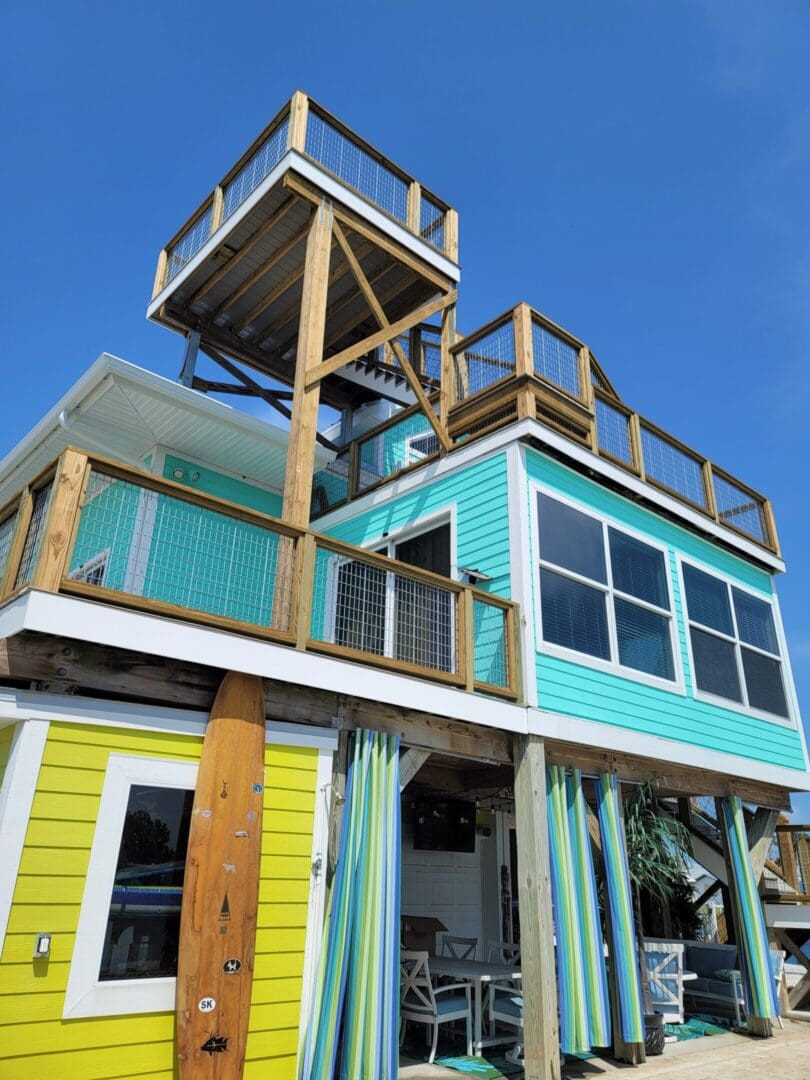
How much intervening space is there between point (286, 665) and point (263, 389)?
6777 mm

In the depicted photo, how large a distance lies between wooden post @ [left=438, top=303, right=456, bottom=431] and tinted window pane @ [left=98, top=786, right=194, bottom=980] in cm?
559

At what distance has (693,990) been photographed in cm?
979

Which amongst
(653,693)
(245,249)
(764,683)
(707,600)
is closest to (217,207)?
(245,249)

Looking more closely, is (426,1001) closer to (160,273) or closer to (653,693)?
(653,693)

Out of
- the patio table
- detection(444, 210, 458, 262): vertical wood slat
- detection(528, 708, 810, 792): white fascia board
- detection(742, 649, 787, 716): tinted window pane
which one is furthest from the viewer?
detection(742, 649, 787, 716): tinted window pane

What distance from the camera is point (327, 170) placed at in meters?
8.21

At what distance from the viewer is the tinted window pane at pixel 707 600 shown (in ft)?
30.8

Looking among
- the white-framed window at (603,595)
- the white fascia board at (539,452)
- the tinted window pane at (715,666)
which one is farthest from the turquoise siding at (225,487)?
the tinted window pane at (715,666)

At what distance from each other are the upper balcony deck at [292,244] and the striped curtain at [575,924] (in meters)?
6.43

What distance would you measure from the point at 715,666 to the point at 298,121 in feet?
27.5

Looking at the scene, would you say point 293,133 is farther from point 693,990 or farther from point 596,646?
point 693,990

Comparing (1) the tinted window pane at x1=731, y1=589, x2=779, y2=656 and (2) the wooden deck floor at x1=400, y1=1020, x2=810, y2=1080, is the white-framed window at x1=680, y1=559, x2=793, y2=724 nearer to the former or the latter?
(1) the tinted window pane at x1=731, y1=589, x2=779, y2=656

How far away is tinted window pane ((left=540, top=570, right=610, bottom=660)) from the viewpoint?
24.2ft

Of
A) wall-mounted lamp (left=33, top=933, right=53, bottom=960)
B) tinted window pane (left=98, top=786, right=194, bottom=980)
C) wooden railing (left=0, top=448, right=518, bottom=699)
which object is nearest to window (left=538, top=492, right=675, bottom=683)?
wooden railing (left=0, top=448, right=518, bottom=699)
